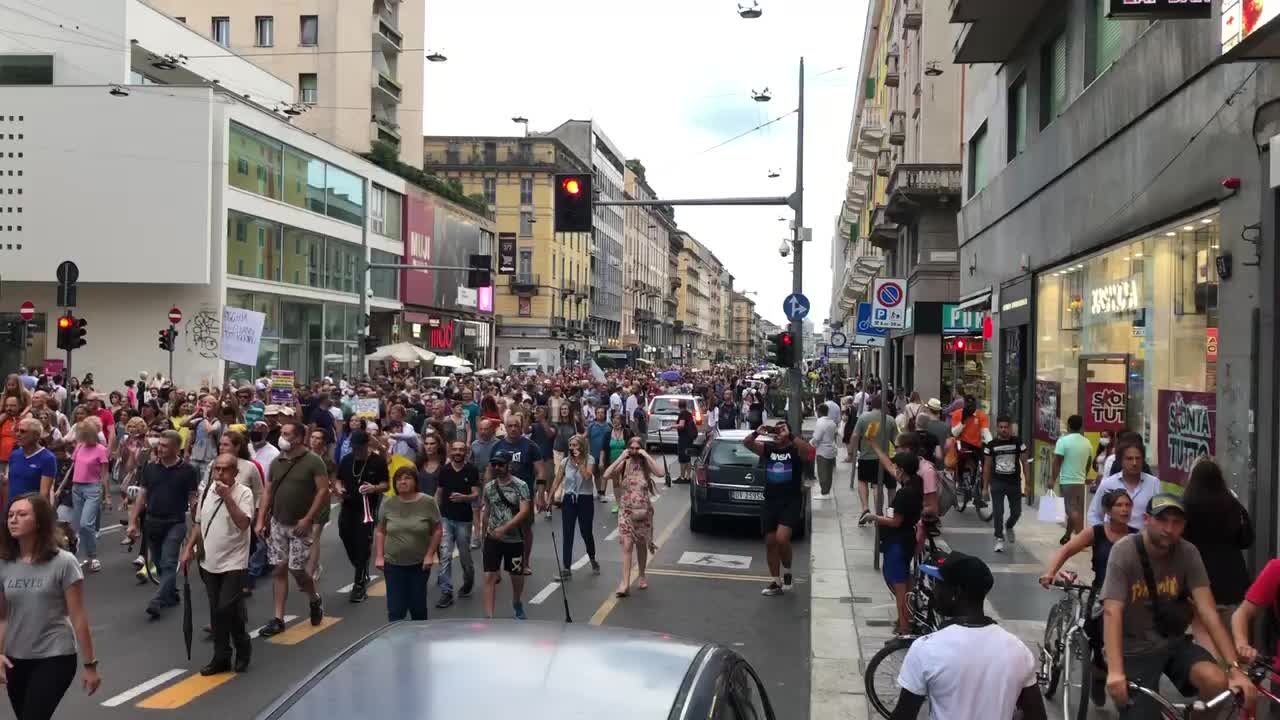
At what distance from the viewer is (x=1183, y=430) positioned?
1111 centimetres

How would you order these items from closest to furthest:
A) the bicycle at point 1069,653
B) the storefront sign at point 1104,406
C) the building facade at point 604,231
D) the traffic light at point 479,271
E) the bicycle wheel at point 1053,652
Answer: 1. the bicycle at point 1069,653
2. the bicycle wheel at point 1053,652
3. the storefront sign at point 1104,406
4. the traffic light at point 479,271
5. the building facade at point 604,231

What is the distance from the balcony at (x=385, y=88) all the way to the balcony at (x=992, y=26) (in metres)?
39.0

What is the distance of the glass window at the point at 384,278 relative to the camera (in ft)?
164

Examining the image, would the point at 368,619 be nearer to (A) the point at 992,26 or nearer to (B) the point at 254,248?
(A) the point at 992,26

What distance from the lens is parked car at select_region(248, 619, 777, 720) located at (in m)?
3.02

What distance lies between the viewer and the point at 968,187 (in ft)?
83.6

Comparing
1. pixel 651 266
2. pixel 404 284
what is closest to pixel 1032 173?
pixel 404 284

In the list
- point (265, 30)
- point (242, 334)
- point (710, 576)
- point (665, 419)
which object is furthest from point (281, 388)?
point (265, 30)

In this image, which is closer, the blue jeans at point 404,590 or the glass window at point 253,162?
the blue jeans at point 404,590

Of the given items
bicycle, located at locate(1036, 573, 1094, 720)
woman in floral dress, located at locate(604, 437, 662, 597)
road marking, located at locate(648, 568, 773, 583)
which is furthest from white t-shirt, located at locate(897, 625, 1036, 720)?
road marking, located at locate(648, 568, 773, 583)

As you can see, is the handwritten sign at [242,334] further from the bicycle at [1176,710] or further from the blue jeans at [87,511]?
the bicycle at [1176,710]

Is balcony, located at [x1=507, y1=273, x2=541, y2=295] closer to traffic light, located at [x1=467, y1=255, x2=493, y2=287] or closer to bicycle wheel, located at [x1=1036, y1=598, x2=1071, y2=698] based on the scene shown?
traffic light, located at [x1=467, y1=255, x2=493, y2=287]

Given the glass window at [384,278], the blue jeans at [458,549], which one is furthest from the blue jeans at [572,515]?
the glass window at [384,278]

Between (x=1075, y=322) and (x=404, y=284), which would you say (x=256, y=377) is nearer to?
(x=404, y=284)
